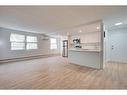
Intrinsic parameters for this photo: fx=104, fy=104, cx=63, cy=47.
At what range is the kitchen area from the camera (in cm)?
512

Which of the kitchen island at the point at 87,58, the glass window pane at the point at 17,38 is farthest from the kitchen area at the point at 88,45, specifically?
the glass window pane at the point at 17,38

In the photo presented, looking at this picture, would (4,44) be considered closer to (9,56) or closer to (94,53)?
(9,56)

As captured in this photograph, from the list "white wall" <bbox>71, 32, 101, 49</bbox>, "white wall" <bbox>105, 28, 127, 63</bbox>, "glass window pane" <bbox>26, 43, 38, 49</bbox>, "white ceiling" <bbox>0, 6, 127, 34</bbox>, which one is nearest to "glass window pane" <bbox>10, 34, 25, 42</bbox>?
"glass window pane" <bbox>26, 43, 38, 49</bbox>

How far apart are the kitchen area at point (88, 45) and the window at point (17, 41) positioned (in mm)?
3813

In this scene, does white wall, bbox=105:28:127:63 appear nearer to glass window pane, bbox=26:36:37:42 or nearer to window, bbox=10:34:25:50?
glass window pane, bbox=26:36:37:42

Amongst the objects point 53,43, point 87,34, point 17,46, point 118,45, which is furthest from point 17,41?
point 118,45

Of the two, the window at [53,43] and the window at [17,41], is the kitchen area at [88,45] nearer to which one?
→ the window at [17,41]

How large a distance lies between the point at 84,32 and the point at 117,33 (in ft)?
7.30

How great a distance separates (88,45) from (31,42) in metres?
4.89

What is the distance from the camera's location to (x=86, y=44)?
7562mm

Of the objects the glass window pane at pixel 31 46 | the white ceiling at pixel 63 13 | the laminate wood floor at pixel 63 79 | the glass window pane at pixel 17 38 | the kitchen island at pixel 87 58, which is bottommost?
the laminate wood floor at pixel 63 79

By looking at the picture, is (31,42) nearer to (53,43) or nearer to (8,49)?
(8,49)

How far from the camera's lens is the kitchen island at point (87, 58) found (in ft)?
16.6

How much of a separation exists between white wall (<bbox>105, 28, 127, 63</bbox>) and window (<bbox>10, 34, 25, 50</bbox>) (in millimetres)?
6538
